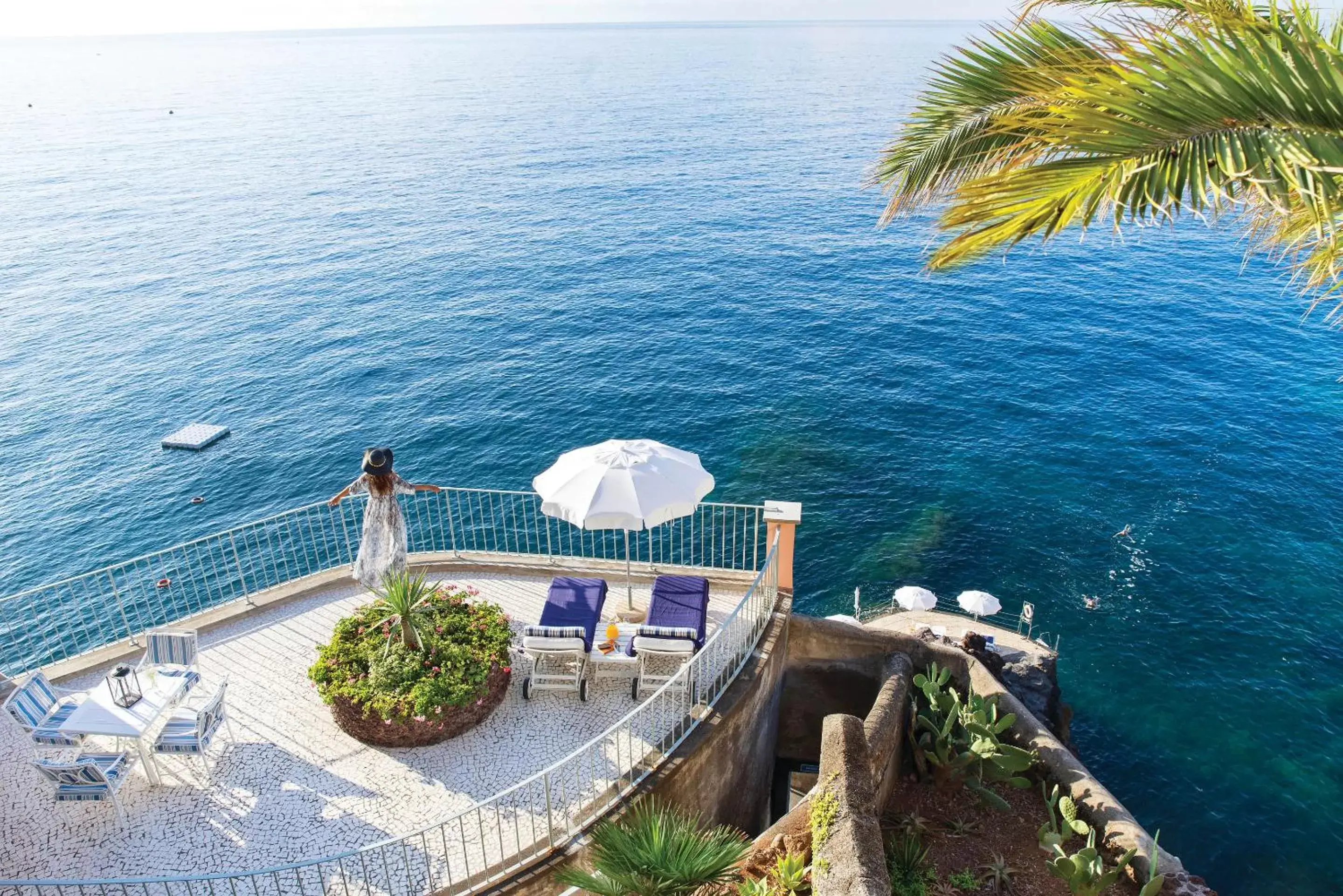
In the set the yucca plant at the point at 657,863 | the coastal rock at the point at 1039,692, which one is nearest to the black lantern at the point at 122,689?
the yucca plant at the point at 657,863

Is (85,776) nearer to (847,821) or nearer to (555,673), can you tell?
(555,673)

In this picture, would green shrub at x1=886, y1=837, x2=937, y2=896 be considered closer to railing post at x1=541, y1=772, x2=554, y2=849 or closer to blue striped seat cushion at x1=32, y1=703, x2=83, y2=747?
railing post at x1=541, y1=772, x2=554, y2=849

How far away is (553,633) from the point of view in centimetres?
1039

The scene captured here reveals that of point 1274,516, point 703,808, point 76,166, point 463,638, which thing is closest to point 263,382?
point 463,638

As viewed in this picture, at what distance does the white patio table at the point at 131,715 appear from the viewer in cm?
897

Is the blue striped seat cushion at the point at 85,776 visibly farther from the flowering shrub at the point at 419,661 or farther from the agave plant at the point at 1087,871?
the agave plant at the point at 1087,871

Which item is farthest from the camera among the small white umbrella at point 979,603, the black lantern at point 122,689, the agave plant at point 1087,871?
the small white umbrella at point 979,603

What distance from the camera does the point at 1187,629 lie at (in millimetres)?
21719

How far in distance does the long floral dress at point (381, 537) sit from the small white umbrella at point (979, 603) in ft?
50.0

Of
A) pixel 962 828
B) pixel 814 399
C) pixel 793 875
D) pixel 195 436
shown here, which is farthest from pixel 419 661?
pixel 195 436

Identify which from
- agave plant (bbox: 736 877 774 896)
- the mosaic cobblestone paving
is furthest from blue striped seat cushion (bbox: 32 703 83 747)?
agave plant (bbox: 736 877 774 896)

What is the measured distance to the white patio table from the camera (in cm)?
897

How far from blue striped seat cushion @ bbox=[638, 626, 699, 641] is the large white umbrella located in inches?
40.0

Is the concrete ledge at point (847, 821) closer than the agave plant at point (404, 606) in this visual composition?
Yes
